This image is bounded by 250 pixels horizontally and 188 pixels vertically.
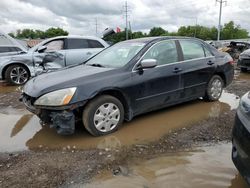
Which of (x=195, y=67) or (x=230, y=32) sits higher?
(x=230, y=32)

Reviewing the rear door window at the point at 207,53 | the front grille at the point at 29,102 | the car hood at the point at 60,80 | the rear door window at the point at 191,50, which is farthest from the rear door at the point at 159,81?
the front grille at the point at 29,102

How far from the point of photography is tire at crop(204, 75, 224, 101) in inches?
238

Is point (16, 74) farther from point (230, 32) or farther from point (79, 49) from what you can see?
point (230, 32)

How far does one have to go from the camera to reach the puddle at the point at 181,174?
3.03 metres

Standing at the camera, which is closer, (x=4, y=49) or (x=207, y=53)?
(x=207, y=53)

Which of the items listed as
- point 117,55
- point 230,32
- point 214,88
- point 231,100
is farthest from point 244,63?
point 230,32

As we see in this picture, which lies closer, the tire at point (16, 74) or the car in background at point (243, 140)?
the car in background at point (243, 140)

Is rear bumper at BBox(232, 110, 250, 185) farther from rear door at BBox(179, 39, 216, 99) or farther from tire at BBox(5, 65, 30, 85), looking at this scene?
tire at BBox(5, 65, 30, 85)

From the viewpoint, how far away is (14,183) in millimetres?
3094

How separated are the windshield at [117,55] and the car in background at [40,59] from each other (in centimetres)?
401

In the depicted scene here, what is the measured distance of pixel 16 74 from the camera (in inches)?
365

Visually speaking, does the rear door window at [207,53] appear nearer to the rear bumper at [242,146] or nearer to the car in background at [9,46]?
the rear bumper at [242,146]

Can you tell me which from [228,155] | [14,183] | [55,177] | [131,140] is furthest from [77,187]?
[228,155]

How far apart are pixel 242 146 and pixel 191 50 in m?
3.49
